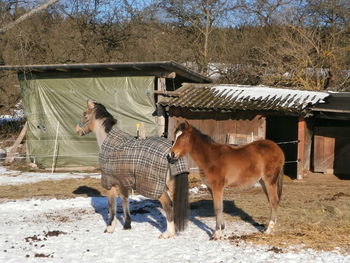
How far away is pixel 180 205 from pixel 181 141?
3.20ft

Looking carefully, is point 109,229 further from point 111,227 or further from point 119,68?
point 119,68

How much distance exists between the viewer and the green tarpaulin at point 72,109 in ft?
50.4

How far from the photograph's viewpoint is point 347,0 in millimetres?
24078

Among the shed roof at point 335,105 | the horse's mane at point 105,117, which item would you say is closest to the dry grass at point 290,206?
the shed roof at point 335,105

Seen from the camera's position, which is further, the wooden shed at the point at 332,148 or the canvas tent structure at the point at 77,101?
the canvas tent structure at the point at 77,101

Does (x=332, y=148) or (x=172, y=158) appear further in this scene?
(x=332, y=148)

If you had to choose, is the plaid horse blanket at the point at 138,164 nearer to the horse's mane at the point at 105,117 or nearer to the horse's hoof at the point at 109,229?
the horse's mane at the point at 105,117

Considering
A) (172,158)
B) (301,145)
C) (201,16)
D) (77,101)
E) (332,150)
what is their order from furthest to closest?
(201,16) → (77,101) → (332,150) → (301,145) → (172,158)

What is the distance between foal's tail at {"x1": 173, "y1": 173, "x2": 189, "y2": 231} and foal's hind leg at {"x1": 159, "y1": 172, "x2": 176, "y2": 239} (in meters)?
0.10

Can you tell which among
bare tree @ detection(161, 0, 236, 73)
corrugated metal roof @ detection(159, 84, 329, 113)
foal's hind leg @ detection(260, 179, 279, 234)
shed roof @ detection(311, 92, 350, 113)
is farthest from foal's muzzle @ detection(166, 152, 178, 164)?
bare tree @ detection(161, 0, 236, 73)

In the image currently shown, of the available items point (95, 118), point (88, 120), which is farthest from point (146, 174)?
point (88, 120)

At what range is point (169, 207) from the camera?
6.65 m

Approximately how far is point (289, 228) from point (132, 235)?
8.34 feet

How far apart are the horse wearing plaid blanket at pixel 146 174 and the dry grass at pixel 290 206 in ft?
3.11
